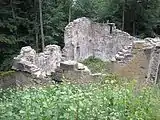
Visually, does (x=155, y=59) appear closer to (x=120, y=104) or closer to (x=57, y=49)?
(x=57, y=49)

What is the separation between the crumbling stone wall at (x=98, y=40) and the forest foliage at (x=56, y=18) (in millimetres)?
1679

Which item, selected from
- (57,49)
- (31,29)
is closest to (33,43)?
(31,29)

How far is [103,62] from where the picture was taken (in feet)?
83.4

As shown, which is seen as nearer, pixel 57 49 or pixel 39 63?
pixel 39 63

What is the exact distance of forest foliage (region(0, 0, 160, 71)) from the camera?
24219 mm

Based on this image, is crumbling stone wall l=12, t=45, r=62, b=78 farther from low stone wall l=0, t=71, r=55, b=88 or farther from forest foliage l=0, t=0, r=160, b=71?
forest foliage l=0, t=0, r=160, b=71

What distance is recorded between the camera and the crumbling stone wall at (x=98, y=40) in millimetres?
25156

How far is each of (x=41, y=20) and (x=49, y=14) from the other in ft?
5.83

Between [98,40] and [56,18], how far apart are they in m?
2.82

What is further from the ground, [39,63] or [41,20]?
[41,20]

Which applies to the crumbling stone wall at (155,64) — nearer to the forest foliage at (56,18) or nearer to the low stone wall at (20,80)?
the low stone wall at (20,80)

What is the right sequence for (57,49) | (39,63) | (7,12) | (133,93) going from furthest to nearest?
(7,12) → (57,49) → (39,63) → (133,93)

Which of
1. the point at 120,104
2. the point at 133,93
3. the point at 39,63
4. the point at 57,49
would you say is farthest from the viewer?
the point at 57,49

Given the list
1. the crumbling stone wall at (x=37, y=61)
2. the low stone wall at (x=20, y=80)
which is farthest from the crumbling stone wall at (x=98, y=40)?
the low stone wall at (x=20, y=80)
